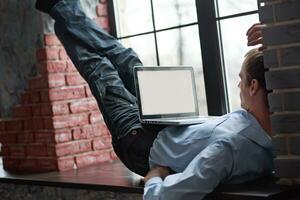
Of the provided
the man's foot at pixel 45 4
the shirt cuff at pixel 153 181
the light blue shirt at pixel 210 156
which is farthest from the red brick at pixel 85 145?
the shirt cuff at pixel 153 181

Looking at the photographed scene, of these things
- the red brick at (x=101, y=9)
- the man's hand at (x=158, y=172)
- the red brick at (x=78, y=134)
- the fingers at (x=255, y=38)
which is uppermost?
the red brick at (x=101, y=9)

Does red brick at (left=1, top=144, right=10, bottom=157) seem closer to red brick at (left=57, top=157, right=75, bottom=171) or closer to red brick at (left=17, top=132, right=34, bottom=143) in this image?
red brick at (left=17, top=132, right=34, bottom=143)

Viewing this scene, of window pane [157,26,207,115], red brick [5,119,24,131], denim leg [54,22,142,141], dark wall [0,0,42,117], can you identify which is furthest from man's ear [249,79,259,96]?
red brick [5,119,24,131]

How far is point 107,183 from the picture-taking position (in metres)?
2.41

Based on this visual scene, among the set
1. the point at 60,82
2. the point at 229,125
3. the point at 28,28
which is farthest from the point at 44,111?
the point at 229,125

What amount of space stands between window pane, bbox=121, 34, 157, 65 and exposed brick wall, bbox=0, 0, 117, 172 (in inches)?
16.6

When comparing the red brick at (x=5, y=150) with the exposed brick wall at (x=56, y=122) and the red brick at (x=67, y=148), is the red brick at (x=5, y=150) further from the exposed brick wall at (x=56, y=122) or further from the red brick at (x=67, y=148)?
the red brick at (x=67, y=148)

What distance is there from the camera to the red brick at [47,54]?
3152mm

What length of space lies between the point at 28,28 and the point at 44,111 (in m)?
0.54

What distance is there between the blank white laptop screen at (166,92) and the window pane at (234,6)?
52 cm

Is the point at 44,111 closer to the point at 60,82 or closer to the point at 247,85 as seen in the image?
the point at 60,82

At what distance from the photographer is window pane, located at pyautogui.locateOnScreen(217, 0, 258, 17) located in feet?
8.97

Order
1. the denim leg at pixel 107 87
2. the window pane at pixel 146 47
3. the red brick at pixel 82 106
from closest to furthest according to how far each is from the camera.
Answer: the denim leg at pixel 107 87
the red brick at pixel 82 106
the window pane at pixel 146 47

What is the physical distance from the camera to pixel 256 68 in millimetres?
1972
